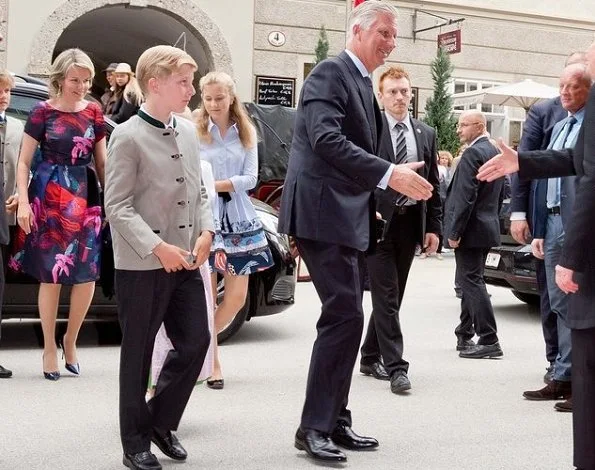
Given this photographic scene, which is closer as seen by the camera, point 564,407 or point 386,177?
point 386,177

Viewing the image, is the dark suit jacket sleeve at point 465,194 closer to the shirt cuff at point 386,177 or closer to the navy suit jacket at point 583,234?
the shirt cuff at point 386,177

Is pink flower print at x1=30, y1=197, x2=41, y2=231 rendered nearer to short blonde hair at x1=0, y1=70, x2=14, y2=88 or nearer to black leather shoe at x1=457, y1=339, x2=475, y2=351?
short blonde hair at x1=0, y1=70, x2=14, y2=88

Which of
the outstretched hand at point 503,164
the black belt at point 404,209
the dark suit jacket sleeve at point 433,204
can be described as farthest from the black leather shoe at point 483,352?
the outstretched hand at point 503,164

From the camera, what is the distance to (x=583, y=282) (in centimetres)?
404

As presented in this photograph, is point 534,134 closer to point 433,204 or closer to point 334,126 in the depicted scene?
point 433,204

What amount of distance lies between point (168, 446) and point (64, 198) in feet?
7.92

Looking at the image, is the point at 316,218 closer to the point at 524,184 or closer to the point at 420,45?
the point at 524,184

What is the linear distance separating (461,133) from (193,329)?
438 centimetres

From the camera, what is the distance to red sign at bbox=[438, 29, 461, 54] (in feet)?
71.6

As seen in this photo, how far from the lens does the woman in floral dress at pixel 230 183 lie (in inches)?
259

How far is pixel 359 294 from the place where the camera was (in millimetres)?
4926

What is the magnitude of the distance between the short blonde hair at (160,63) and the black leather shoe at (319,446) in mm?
1706

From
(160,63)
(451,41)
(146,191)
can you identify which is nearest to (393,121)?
(160,63)

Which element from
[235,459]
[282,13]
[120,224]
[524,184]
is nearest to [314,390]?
[235,459]
